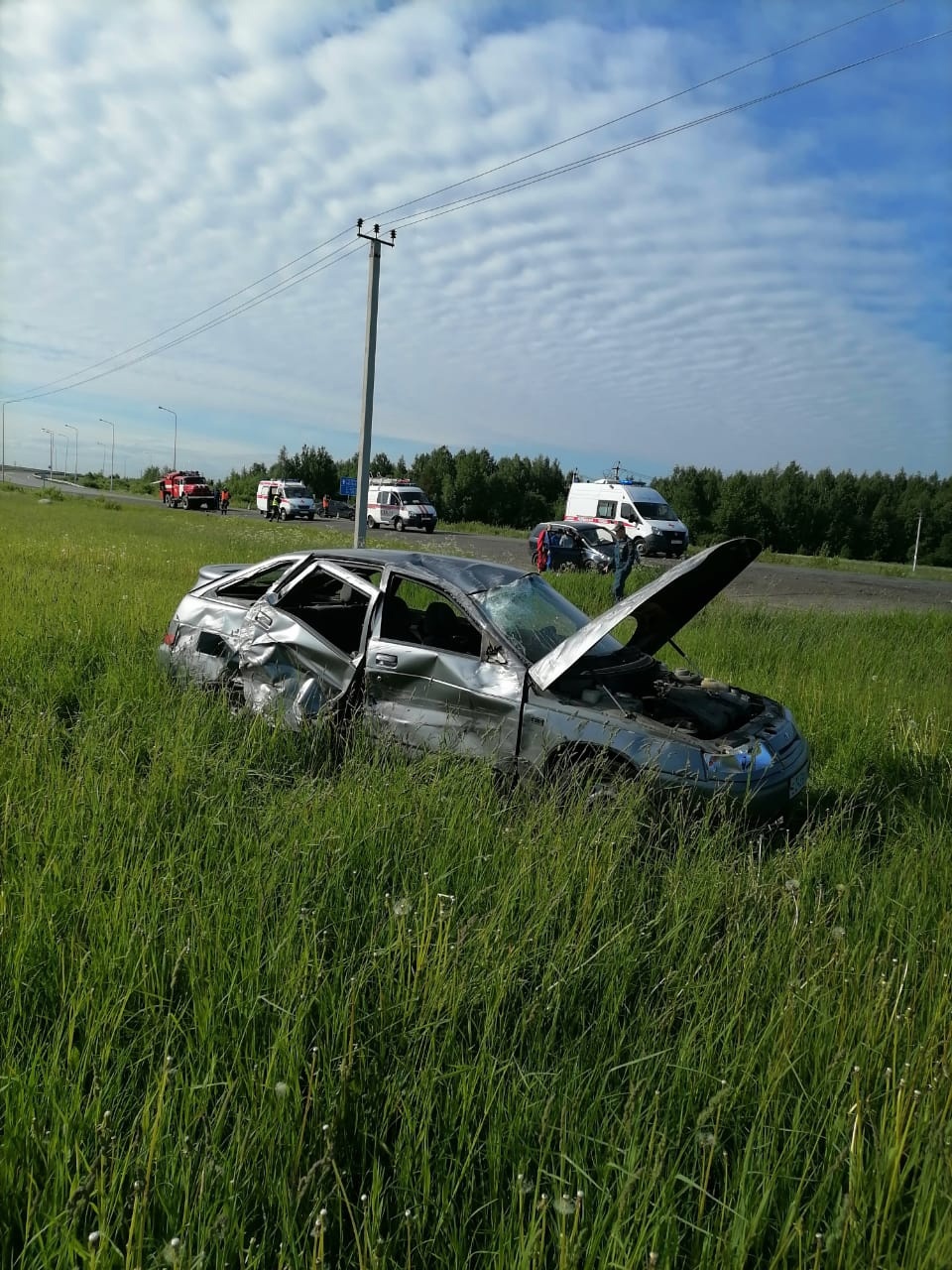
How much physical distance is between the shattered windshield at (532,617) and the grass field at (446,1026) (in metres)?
0.96

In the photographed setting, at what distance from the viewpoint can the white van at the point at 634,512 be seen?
30.7m

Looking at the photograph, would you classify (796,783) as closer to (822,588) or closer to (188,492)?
(822,588)

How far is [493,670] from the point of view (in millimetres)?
4602

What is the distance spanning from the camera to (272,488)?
2008 inches

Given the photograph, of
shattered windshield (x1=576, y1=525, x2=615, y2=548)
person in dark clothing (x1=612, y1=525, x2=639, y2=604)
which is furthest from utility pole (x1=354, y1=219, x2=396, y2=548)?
shattered windshield (x1=576, y1=525, x2=615, y2=548)

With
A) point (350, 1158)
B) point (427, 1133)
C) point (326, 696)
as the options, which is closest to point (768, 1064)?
point (427, 1133)

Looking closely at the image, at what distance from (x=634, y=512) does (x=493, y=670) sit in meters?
27.8

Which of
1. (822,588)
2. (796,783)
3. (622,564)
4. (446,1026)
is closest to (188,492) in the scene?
(822,588)

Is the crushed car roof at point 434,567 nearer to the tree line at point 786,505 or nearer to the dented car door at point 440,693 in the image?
the dented car door at point 440,693

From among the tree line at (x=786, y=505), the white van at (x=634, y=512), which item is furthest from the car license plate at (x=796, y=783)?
the tree line at (x=786, y=505)

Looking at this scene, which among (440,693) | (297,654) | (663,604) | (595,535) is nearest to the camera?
(440,693)

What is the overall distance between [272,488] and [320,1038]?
51249mm

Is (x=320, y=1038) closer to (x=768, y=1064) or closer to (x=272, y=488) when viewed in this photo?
(x=768, y=1064)

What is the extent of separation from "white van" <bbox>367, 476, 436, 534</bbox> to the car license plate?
1529 inches
